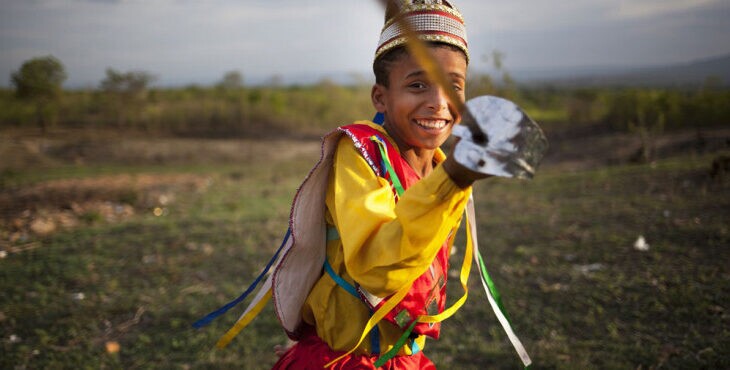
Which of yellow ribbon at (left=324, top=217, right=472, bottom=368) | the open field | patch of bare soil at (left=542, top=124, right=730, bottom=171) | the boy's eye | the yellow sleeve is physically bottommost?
patch of bare soil at (left=542, top=124, right=730, bottom=171)

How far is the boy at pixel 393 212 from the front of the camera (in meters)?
1.22

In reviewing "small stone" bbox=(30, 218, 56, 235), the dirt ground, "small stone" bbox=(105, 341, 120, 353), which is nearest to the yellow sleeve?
"small stone" bbox=(105, 341, 120, 353)

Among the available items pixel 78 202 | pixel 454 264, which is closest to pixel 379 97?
pixel 454 264

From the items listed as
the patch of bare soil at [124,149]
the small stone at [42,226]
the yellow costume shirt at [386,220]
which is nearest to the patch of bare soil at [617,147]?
the patch of bare soil at [124,149]

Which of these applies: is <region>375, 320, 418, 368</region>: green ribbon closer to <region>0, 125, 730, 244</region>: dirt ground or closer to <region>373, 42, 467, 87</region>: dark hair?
<region>373, 42, 467, 87</region>: dark hair

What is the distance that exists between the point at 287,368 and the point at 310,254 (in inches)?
18.7

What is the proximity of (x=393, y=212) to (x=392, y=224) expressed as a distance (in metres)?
0.10

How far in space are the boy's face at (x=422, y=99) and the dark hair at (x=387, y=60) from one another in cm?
1

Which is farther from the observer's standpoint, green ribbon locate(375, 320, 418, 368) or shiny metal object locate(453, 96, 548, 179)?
green ribbon locate(375, 320, 418, 368)

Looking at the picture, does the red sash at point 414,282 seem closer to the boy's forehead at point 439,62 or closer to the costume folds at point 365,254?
the costume folds at point 365,254

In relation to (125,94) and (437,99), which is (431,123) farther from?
(125,94)

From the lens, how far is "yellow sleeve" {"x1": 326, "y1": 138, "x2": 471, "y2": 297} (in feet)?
3.88

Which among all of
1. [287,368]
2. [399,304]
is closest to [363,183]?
[399,304]

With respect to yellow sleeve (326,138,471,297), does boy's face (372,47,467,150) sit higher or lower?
higher
